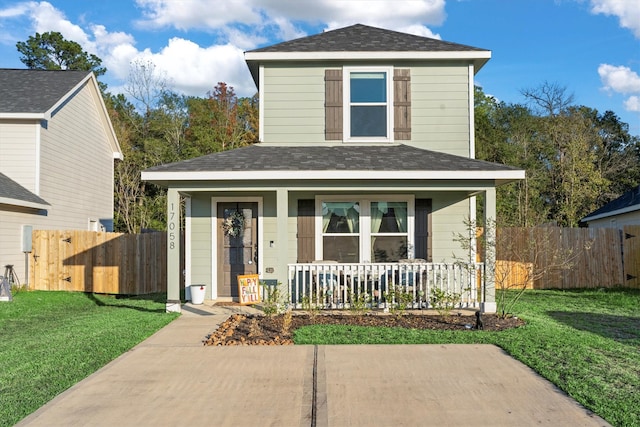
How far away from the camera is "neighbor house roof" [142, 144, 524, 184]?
9086 millimetres

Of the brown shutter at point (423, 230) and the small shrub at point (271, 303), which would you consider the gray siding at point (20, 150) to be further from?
the brown shutter at point (423, 230)

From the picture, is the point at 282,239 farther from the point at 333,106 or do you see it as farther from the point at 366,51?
the point at 366,51

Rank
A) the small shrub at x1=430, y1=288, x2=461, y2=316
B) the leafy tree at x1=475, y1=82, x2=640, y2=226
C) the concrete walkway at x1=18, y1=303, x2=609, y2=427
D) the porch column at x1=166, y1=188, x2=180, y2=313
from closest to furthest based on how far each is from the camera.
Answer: the concrete walkway at x1=18, y1=303, x2=609, y2=427 < the small shrub at x1=430, y1=288, x2=461, y2=316 < the porch column at x1=166, y1=188, x2=180, y2=313 < the leafy tree at x1=475, y1=82, x2=640, y2=226

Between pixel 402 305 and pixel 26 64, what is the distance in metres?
34.5

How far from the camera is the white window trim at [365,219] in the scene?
1071 centimetres

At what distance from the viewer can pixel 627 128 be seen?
106 ft

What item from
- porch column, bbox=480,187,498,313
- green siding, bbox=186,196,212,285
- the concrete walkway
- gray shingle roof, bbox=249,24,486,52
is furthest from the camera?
gray shingle roof, bbox=249,24,486,52

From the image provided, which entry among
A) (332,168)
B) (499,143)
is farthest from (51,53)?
(332,168)

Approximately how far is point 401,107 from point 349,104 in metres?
1.11

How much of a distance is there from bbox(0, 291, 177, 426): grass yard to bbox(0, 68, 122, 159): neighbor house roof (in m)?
4.78

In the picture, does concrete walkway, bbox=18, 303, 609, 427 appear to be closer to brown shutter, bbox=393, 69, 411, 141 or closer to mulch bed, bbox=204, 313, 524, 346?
mulch bed, bbox=204, 313, 524, 346

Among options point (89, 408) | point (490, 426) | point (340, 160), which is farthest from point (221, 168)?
point (490, 426)

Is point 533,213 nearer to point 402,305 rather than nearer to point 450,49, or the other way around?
point 450,49

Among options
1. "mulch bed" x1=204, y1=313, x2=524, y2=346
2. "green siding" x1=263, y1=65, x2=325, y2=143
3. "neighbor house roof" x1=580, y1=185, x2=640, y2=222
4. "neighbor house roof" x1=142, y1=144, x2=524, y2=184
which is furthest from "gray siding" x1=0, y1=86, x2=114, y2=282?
"neighbor house roof" x1=580, y1=185, x2=640, y2=222
